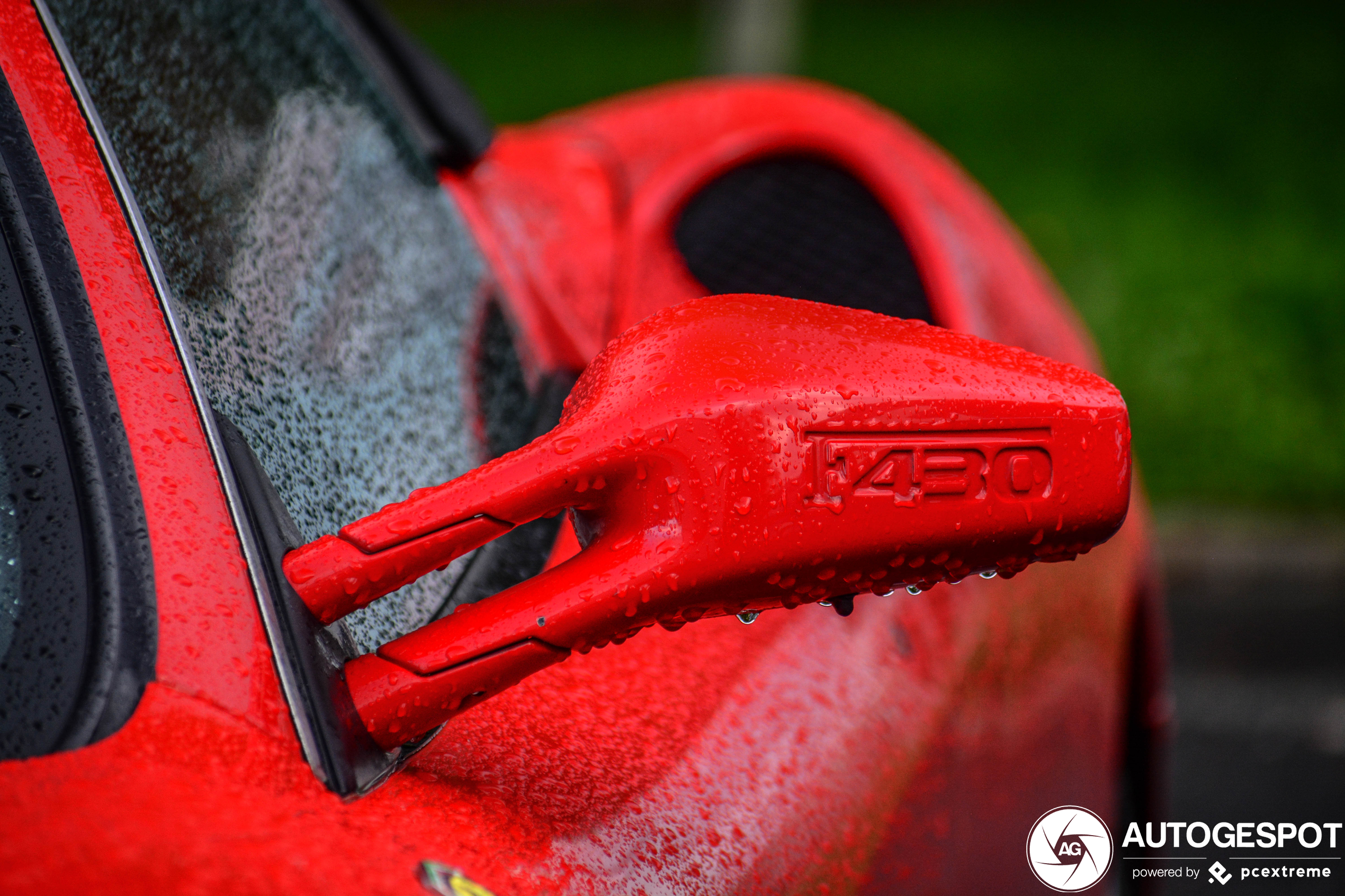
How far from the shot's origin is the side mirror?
0.79m

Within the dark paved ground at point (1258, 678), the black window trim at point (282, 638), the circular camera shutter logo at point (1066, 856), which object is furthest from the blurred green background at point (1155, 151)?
the black window trim at point (282, 638)

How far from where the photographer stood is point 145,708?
75 cm

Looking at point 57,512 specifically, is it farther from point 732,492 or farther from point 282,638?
point 732,492

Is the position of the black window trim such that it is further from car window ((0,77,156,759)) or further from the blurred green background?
the blurred green background

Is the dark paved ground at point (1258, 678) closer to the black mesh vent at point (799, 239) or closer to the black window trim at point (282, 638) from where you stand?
the black mesh vent at point (799, 239)

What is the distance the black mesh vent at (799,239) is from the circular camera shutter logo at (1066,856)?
0.76 meters

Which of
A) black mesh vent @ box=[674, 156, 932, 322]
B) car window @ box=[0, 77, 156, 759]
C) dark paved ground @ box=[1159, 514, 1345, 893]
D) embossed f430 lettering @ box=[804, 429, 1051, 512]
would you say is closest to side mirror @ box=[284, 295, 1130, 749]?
embossed f430 lettering @ box=[804, 429, 1051, 512]

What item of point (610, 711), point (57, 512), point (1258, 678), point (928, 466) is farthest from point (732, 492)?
point (1258, 678)

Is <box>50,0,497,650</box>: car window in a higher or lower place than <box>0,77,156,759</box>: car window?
higher

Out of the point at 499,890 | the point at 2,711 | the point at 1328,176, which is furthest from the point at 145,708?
the point at 1328,176

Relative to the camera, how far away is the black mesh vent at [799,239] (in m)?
1.77

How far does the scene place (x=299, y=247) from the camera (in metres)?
1.24

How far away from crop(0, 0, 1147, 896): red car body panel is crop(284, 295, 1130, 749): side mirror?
9 centimetres

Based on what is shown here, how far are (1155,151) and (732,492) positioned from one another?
24.0 ft
